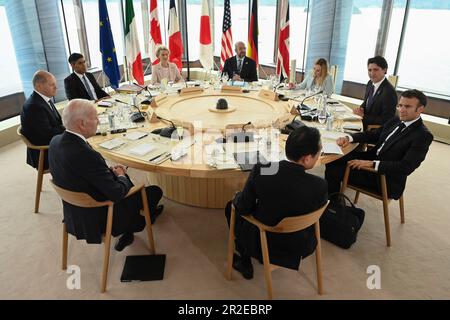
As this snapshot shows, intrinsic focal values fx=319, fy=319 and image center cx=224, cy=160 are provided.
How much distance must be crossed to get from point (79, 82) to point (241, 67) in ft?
9.08

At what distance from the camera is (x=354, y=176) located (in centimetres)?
295

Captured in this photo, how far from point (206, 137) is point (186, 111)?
1031 mm

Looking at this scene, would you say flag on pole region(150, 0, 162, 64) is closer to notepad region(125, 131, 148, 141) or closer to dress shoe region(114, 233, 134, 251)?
notepad region(125, 131, 148, 141)

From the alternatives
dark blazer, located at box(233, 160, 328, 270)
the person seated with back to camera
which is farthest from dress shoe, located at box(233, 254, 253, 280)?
the person seated with back to camera

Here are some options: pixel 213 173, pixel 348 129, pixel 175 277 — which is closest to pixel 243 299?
pixel 175 277

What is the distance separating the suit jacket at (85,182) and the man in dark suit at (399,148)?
2.03 m

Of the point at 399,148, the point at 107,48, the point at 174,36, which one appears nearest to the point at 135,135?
the point at 399,148

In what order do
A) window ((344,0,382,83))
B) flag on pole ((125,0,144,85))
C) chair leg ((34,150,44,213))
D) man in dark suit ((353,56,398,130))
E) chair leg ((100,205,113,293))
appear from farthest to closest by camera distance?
flag on pole ((125,0,144,85)) → window ((344,0,382,83)) → man in dark suit ((353,56,398,130)) → chair leg ((34,150,44,213)) → chair leg ((100,205,113,293))

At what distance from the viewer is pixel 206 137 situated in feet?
10.4

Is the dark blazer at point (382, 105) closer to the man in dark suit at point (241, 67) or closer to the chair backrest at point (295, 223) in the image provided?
the chair backrest at point (295, 223)

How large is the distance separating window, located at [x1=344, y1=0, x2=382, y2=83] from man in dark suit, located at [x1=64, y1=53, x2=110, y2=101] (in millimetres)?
4665

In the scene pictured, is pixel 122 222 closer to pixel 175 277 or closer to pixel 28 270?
pixel 175 277

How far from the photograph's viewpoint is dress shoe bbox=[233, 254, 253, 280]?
2541mm

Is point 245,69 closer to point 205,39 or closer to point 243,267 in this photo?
point 205,39
